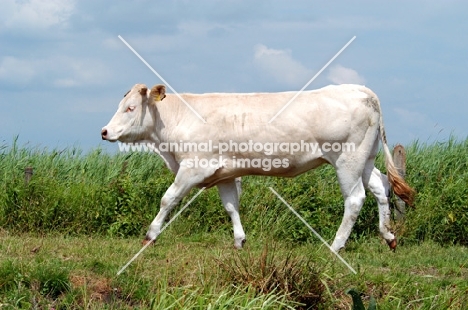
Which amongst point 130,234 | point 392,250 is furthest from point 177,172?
point 392,250

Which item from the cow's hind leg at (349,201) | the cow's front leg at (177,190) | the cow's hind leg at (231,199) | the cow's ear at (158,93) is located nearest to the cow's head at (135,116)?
the cow's ear at (158,93)

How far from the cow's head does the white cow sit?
0.01m

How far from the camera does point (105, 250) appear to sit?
32.0 feet

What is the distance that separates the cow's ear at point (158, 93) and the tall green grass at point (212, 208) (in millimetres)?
2672

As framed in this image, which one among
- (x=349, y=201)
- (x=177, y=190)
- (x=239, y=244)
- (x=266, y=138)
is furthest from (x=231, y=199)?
(x=349, y=201)

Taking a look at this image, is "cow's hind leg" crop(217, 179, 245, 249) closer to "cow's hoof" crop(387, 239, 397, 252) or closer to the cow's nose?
the cow's nose

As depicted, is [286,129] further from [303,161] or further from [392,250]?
[392,250]

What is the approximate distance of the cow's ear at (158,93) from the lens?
1106 cm

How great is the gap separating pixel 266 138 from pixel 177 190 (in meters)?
1.44

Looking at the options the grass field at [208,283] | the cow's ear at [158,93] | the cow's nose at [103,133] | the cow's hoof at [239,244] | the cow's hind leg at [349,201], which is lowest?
the cow's hoof at [239,244]

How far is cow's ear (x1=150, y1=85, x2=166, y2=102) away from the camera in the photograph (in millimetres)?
11062

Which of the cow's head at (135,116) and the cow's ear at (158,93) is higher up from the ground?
the cow's ear at (158,93)

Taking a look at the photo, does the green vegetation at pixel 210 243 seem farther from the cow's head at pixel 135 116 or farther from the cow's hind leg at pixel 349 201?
the cow's head at pixel 135 116

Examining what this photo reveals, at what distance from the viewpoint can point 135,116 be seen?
36.7 ft
